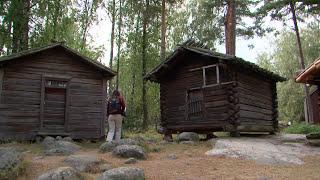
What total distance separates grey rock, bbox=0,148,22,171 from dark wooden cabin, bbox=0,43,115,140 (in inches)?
240

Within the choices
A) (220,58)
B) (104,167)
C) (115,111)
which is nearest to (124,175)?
(104,167)

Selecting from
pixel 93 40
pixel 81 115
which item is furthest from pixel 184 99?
pixel 93 40

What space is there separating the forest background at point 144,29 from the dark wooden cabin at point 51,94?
4.91 m

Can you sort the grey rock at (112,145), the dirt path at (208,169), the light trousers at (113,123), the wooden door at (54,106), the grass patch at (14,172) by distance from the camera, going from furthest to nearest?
1. the wooden door at (54,106)
2. the light trousers at (113,123)
3. the grey rock at (112,145)
4. the dirt path at (208,169)
5. the grass patch at (14,172)

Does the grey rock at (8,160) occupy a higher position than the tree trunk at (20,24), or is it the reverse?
the tree trunk at (20,24)

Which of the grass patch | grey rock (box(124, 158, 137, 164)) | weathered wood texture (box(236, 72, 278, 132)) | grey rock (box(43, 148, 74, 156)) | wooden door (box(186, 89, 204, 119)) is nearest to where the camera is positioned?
the grass patch

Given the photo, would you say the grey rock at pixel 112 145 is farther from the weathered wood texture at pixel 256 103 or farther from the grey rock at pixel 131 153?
the weathered wood texture at pixel 256 103

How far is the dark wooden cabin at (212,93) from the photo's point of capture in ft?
40.1

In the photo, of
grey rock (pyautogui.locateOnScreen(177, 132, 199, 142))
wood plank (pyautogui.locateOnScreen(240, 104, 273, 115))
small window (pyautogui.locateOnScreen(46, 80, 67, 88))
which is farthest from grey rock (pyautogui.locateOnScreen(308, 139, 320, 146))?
small window (pyautogui.locateOnScreen(46, 80, 67, 88))

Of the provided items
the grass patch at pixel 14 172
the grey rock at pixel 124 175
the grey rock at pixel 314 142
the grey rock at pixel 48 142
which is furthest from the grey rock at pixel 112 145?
the grey rock at pixel 314 142

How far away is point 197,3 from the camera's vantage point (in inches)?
1303

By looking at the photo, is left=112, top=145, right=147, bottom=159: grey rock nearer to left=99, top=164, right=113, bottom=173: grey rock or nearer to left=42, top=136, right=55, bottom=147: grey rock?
left=99, top=164, right=113, bottom=173: grey rock

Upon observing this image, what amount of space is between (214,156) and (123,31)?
68.7 ft

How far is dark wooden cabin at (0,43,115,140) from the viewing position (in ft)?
37.5
